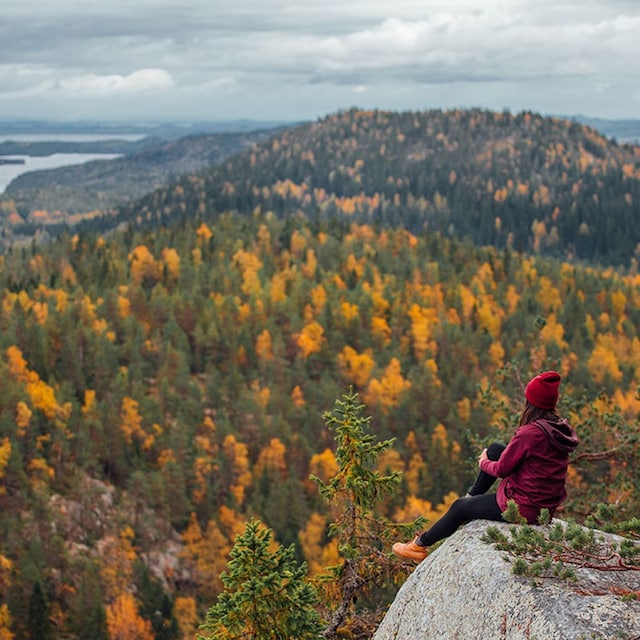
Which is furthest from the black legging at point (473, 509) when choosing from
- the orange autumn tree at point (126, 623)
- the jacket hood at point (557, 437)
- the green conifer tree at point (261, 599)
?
the orange autumn tree at point (126, 623)

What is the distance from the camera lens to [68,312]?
4609 inches

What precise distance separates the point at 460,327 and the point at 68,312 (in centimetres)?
6907

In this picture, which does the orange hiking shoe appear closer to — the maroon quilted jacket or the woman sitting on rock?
the woman sitting on rock

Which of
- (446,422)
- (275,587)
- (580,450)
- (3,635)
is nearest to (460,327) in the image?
(446,422)

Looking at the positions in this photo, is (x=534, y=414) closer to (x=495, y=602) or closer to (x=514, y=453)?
(x=514, y=453)

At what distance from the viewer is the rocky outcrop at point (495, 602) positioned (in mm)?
8781

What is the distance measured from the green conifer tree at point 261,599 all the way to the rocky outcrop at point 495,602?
1627mm

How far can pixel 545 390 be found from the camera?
10.8m

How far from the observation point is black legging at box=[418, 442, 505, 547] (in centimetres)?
1145

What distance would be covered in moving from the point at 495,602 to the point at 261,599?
4.47 metres

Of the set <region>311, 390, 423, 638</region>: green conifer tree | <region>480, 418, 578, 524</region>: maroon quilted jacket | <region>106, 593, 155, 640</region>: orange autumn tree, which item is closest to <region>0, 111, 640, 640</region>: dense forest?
<region>106, 593, 155, 640</region>: orange autumn tree

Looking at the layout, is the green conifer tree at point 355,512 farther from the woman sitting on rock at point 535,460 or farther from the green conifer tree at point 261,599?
the woman sitting on rock at point 535,460

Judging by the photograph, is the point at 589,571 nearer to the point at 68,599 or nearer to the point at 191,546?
the point at 68,599

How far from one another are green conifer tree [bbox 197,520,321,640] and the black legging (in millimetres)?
2578
